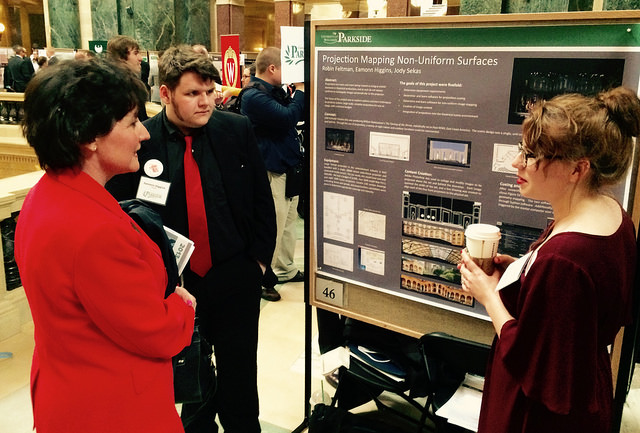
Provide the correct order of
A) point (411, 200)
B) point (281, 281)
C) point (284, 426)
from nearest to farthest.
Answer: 1. point (411, 200)
2. point (284, 426)
3. point (281, 281)

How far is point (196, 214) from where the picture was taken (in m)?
2.16

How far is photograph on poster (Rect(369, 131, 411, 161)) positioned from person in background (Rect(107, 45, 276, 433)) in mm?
516

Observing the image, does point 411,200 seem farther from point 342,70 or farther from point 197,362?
point 197,362

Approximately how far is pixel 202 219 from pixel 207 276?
0.77ft

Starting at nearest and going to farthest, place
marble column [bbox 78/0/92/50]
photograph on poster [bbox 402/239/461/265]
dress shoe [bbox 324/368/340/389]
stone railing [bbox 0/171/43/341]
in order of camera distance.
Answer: photograph on poster [bbox 402/239/461/265] < dress shoe [bbox 324/368/340/389] < stone railing [bbox 0/171/43/341] < marble column [bbox 78/0/92/50]

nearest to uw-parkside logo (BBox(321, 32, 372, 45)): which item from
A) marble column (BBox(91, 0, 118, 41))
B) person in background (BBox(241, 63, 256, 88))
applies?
person in background (BBox(241, 63, 256, 88))

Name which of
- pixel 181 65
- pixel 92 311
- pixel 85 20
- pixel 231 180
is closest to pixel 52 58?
pixel 181 65

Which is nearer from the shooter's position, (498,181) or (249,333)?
(498,181)

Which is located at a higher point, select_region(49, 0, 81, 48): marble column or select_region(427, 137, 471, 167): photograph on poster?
select_region(49, 0, 81, 48): marble column

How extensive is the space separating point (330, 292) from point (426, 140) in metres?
0.85

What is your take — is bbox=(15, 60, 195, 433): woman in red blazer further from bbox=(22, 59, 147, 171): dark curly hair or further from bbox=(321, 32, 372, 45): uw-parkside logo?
bbox=(321, 32, 372, 45): uw-parkside logo

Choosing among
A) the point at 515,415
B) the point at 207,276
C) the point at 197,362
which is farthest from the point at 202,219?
the point at 515,415

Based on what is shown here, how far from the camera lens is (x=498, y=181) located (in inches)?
73.6

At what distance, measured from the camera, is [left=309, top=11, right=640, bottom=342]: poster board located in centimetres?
167
